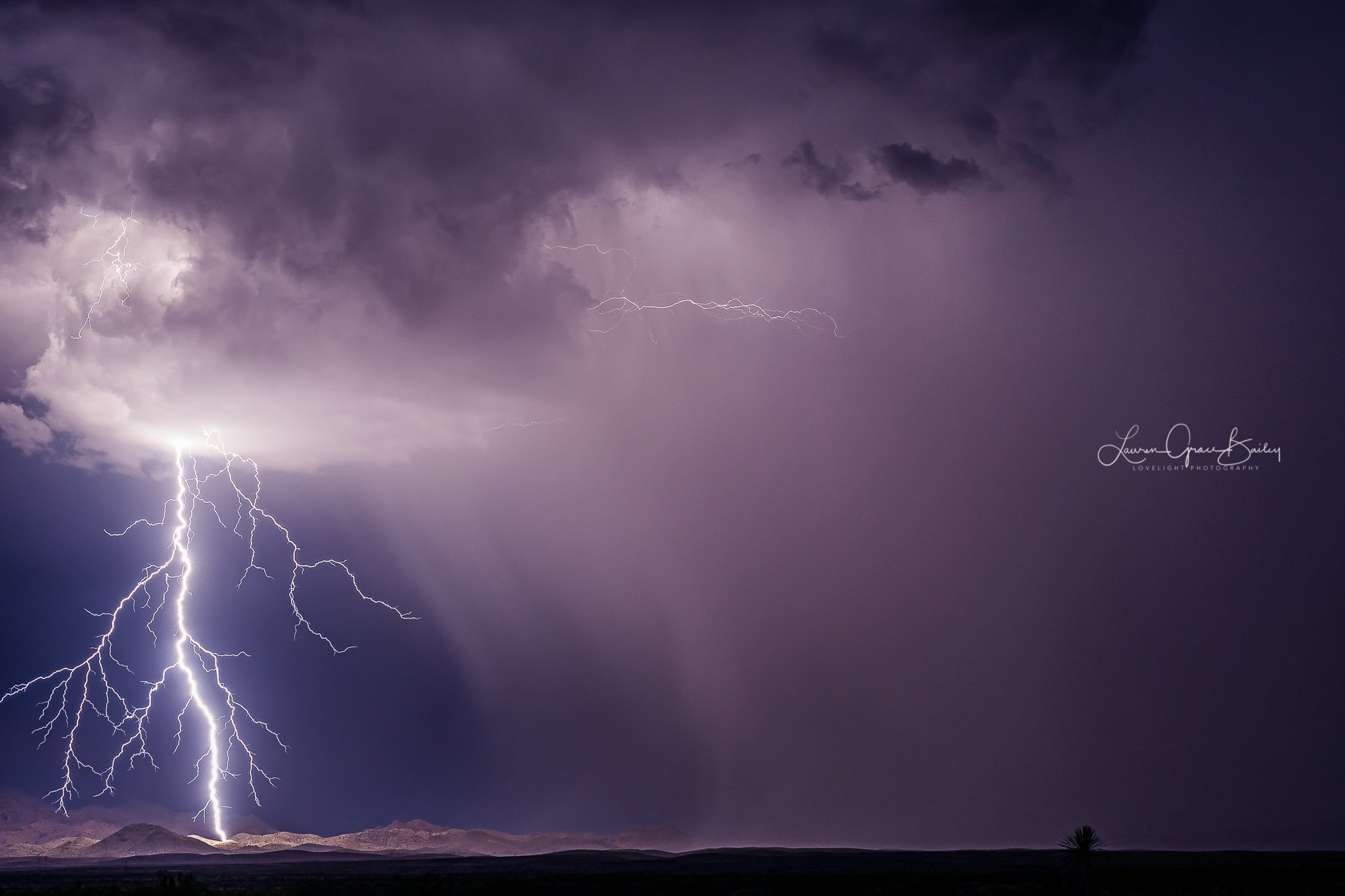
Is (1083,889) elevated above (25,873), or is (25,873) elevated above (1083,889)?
(1083,889)

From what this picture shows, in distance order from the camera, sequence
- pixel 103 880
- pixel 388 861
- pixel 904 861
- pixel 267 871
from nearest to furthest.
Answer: pixel 103 880
pixel 267 871
pixel 904 861
pixel 388 861

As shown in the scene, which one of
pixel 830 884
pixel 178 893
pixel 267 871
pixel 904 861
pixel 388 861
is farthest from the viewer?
pixel 388 861

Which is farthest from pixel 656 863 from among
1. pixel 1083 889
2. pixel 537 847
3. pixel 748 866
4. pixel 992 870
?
pixel 537 847

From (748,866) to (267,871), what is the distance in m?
28.8

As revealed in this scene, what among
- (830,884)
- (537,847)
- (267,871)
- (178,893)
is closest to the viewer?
(178,893)

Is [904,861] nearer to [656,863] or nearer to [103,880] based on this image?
[656,863]

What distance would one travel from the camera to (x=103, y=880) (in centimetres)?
5206

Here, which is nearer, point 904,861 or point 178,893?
point 178,893

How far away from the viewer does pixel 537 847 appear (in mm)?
126625

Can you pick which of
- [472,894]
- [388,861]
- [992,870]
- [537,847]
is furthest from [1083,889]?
[537,847]

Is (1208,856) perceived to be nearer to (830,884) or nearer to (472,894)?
(830,884)

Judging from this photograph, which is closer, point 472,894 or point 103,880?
point 472,894

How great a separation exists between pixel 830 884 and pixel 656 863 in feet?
82.9

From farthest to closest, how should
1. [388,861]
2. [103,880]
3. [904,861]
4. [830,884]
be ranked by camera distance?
[388,861] < [904,861] < [103,880] < [830,884]
